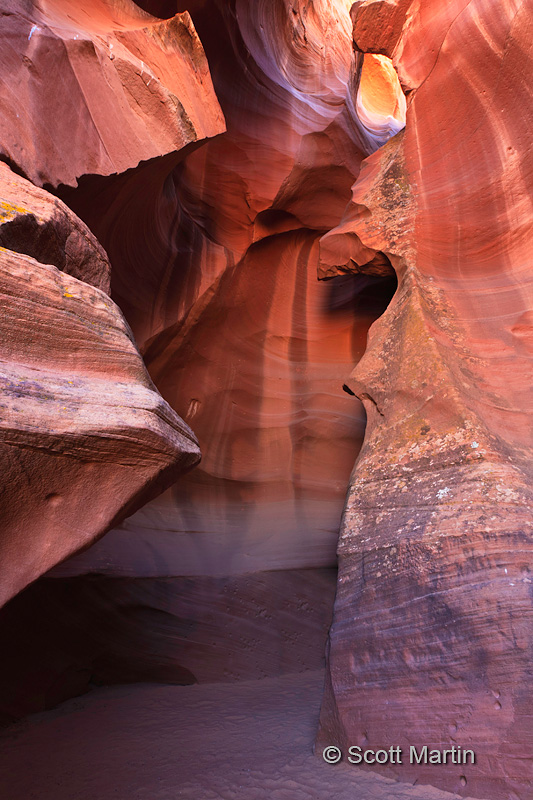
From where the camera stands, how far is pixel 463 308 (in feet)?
17.8

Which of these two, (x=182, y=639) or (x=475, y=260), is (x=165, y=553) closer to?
(x=182, y=639)

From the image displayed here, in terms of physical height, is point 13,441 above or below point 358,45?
below

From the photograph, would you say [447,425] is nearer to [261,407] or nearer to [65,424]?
[65,424]

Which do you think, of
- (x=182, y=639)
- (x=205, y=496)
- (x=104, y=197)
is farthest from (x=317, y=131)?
(x=182, y=639)

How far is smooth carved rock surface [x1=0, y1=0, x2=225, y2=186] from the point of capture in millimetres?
4434

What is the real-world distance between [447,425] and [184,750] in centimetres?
355

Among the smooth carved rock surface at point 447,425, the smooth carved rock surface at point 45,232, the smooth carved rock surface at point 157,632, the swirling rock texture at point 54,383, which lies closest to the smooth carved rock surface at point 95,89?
the swirling rock texture at point 54,383

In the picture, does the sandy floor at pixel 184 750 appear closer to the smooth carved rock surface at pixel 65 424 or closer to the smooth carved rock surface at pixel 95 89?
the smooth carved rock surface at pixel 65 424

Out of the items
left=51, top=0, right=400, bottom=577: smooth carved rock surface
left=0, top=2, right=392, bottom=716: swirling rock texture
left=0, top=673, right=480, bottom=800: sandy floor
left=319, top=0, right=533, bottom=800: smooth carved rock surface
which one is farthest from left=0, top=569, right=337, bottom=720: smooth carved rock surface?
left=319, top=0, right=533, bottom=800: smooth carved rock surface

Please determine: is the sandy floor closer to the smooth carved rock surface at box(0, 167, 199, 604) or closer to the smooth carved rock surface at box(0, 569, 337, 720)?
the smooth carved rock surface at box(0, 569, 337, 720)

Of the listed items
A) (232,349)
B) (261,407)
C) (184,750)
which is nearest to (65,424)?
(184,750)

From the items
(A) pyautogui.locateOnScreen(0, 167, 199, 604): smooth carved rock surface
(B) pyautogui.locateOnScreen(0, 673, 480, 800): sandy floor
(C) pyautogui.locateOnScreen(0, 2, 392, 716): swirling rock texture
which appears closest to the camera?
(A) pyautogui.locateOnScreen(0, 167, 199, 604): smooth carved rock surface

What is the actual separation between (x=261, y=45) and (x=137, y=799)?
9633 millimetres

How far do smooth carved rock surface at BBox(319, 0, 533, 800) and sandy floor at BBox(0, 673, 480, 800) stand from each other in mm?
420
